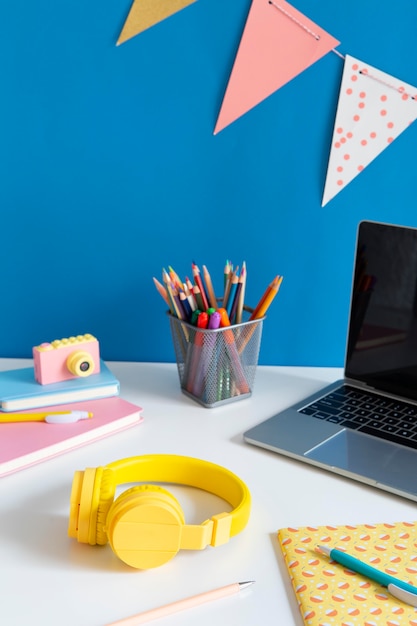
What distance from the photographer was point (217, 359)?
1.00m

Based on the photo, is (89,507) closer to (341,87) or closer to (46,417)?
(46,417)

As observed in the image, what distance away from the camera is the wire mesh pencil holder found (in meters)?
0.99

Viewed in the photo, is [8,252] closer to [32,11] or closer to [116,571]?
[32,11]

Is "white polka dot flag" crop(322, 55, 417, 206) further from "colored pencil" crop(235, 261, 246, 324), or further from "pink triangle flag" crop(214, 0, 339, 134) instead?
"colored pencil" crop(235, 261, 246, 324)

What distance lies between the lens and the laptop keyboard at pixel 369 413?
91cm

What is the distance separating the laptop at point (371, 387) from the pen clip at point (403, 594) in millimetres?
217

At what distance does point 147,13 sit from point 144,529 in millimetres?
736

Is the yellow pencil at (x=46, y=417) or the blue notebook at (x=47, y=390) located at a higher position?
the blue notebook at (x=47, y=390)

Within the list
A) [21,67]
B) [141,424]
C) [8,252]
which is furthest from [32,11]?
[141,424]

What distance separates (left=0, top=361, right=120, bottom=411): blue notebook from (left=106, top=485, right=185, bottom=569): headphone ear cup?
→ 1.08 feet

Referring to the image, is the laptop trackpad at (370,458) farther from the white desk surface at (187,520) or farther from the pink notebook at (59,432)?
the pink notebook at (59,432)

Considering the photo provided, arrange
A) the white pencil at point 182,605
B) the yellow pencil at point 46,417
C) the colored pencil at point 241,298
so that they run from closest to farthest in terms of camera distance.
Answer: the white pencil at point 182,605
the yellow pencil at point 46,417
the colored pencil at point 241,298

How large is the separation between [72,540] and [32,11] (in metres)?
0.75

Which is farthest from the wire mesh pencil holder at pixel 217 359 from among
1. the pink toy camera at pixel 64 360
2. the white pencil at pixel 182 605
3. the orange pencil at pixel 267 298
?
the white pencil at pixel 182 605
